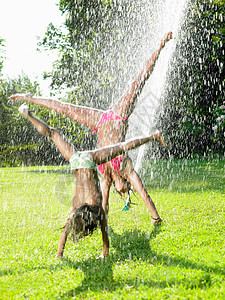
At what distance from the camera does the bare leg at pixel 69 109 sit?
414cm

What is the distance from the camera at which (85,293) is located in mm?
2588

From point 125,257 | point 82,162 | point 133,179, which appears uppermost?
point 82,162

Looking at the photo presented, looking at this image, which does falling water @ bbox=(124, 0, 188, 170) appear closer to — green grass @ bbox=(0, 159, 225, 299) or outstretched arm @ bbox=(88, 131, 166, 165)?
green grass @ bbox=(0, 159, 225, 299)

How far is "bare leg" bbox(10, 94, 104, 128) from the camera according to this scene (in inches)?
163

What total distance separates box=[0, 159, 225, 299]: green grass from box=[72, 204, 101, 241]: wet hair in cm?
36

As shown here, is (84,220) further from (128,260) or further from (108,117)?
(108,117)

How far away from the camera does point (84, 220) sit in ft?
9.80

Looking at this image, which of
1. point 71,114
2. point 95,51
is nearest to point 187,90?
point 95,51

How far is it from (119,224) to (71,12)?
13.5m

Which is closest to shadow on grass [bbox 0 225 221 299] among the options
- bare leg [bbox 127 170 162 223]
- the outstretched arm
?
bare leg [bbox 127 170 162 223]

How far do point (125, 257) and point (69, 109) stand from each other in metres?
1.93

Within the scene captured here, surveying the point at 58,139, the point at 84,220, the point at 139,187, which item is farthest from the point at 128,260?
the point at 58,139

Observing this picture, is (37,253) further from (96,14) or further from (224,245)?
(96,14)

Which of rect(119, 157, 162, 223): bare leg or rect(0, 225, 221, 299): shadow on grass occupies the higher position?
rect(119, 157, 162, 223): bare leg
